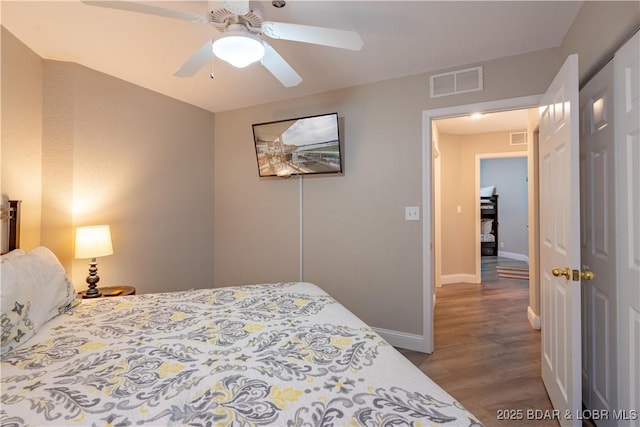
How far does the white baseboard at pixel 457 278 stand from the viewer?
5.00 meters

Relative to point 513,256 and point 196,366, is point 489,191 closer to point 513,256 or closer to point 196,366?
point 513,256

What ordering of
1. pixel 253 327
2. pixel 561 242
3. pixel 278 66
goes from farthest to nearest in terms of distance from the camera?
pixel 278 66 < pixel 561 242 < pixel 253 327

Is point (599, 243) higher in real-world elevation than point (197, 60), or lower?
lower

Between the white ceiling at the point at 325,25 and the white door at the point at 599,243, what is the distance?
0.67m

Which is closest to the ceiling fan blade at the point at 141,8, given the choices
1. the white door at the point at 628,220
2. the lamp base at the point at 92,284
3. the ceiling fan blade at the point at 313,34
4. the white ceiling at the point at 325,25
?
the ceiling fan blade at the point at 313,34

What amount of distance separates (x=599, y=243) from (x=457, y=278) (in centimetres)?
365

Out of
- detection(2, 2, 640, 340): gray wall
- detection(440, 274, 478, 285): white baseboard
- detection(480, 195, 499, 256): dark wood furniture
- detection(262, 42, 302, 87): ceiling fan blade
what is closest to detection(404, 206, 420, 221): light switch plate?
detection(2, 2, 640, 340): gray wall

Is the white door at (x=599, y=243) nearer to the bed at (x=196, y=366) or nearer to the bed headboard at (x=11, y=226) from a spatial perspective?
the bed at (x=196, y=366)

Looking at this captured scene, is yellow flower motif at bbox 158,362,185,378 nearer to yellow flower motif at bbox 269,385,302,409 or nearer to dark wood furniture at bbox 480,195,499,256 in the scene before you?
yellow flower motif at bbox 269,385,302,409

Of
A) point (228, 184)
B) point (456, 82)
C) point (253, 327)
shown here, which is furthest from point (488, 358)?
point (228, 184)

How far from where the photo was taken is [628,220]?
1332 mm

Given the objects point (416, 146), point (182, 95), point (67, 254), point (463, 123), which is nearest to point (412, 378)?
point (416, 146)

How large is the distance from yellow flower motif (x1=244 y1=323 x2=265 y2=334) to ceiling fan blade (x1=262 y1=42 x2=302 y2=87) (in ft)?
4.54

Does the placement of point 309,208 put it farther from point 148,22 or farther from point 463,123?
point 463,123
